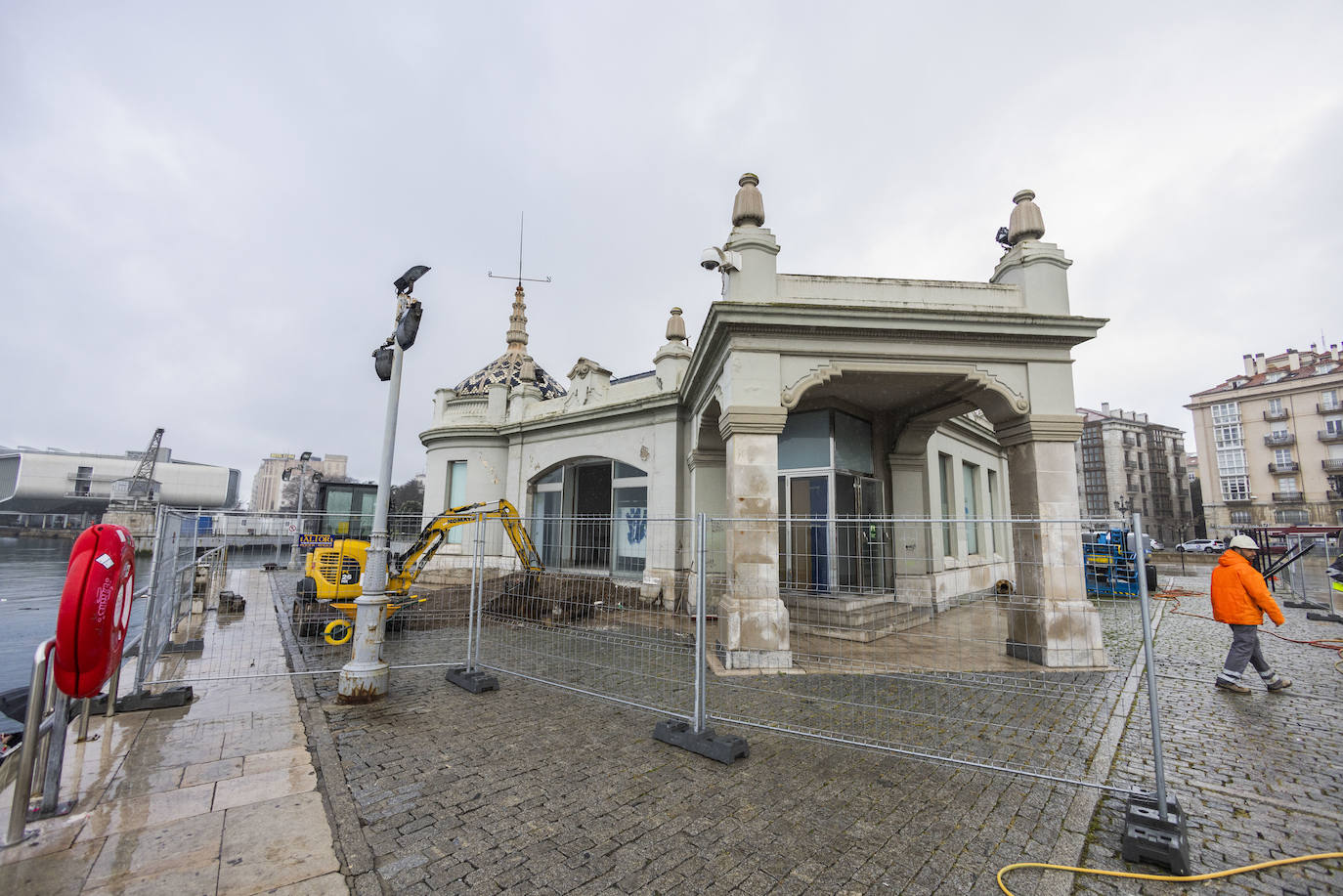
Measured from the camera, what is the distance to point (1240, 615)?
6.17 metres

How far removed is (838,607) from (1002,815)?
16.4 ft

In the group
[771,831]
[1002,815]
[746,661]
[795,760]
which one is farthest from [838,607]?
[771,831]

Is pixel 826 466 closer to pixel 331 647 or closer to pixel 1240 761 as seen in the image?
pixel 1240 761

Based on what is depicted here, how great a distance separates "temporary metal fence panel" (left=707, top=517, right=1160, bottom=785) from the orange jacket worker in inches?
43.8

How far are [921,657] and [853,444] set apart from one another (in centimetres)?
517

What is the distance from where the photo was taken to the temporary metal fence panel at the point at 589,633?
603cm

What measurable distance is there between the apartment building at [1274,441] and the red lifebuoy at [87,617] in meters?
70.9

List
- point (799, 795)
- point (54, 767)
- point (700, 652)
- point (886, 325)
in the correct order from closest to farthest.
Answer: point (54, 767), point (799, 795), point (700, 652), point (886, 325)

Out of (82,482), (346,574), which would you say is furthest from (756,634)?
(82,482)

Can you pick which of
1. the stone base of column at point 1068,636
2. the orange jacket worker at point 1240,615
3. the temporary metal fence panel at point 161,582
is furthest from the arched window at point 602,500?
the orange jacket worker at point 1240,615

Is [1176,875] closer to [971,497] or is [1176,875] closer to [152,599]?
[152,599]

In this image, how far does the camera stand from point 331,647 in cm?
857

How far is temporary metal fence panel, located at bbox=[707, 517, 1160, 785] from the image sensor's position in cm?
466

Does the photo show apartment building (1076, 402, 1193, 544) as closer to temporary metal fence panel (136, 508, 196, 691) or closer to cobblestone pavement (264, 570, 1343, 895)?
cobblestone pavement (264, 570, 1343, 895)
